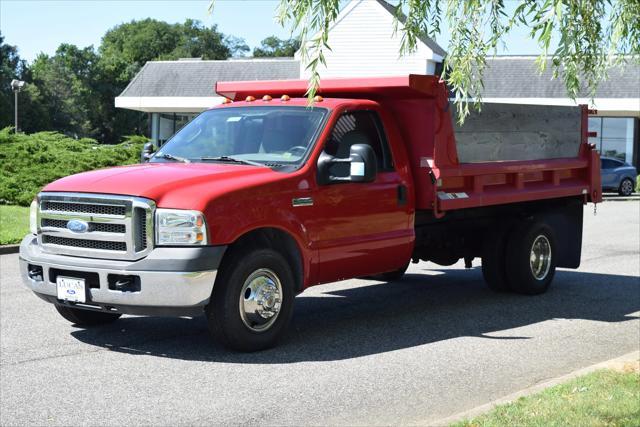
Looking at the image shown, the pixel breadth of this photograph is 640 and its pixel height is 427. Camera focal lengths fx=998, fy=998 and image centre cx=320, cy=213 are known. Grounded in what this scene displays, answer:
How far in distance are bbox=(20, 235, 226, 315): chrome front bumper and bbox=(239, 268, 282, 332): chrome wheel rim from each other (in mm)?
402

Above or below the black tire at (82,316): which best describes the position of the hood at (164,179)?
above

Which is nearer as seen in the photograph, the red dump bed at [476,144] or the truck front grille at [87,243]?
the truck front grille at [87,243]

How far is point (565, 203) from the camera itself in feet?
38.8

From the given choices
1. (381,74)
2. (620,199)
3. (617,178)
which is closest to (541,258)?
(620,199)

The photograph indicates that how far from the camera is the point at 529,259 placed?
36.2 feet

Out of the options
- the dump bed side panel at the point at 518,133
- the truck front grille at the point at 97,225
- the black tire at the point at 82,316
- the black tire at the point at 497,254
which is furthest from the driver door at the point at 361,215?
the black tire at the point at 82,316

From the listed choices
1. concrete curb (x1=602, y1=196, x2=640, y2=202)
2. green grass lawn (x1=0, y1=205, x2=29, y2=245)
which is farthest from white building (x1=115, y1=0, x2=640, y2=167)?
green grass lawn (x1=0, y1=205, x2=29, y2=245)

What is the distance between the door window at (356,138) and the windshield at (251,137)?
25 cm

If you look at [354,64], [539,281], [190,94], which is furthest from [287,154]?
[190,94]

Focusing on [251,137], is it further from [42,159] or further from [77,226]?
[42,159]

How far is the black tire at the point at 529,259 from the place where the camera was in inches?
431

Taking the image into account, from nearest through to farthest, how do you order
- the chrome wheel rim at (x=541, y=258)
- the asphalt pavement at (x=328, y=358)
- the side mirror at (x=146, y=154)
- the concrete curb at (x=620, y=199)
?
the asphalt pavement at (x=328, y=358)
the side mirror at (x=146, y=154)
the chrome wheel rim at (x=541, y=258)
the concrete curb at (x=620, y=199)

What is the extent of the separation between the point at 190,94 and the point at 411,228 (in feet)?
145

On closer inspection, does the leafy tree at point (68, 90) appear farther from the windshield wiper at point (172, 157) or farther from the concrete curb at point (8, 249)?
the windshield wiper at point (172, 157)
